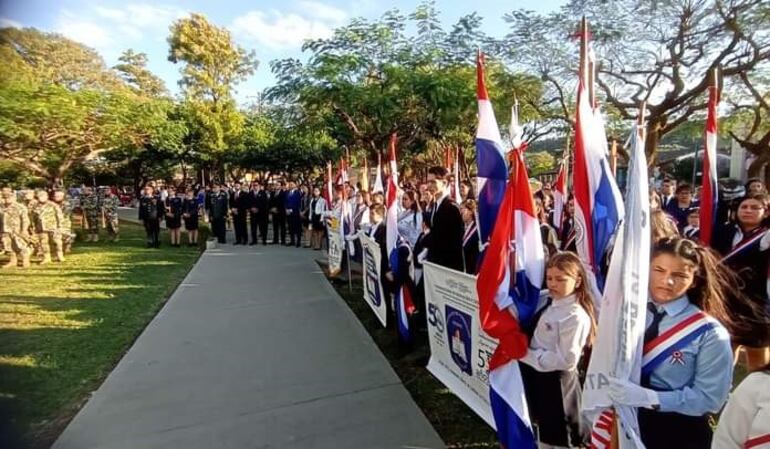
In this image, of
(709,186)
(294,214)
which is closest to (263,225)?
(294,214)

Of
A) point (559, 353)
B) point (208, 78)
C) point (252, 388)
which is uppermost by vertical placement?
point (208, 78)

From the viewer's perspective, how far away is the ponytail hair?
2809 millimetres

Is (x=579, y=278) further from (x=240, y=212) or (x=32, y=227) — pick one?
(x=32, y=227)

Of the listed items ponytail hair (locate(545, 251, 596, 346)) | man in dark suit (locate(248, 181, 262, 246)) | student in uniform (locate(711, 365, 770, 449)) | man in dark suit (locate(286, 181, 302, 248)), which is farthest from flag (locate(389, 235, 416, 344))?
man in dark suit (locate(248, 181, 262, 246))

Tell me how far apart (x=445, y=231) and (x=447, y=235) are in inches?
1.8

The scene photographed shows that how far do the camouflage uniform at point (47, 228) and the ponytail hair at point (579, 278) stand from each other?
545 inches

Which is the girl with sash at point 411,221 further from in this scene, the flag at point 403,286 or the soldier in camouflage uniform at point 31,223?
the soldier in camouflage uniform at point 31,223

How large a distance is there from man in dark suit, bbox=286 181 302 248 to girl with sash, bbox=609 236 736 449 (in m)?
13.1

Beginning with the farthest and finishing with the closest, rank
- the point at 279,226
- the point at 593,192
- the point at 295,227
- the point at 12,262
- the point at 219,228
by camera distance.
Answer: the point at 219,228 → the point at 279,226 → the point at 295,227 → the point at 12,262 → the point at 593,192

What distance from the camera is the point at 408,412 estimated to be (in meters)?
4.09

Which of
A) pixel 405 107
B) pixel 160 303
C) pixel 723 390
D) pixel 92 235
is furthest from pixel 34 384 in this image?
pixel 92 235

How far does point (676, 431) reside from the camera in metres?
2.16

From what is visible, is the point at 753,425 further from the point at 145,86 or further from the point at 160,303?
the point at 145,86

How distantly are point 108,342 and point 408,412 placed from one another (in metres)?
4.12
